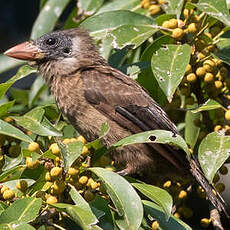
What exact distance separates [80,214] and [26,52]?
6.08ft

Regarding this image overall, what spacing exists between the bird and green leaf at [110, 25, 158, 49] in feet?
0.98

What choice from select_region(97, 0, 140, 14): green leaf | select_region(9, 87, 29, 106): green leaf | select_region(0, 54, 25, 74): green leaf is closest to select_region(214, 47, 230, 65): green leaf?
select_region(97, 0, 140, 14): green leaf

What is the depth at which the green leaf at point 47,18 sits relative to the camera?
16.0 feet

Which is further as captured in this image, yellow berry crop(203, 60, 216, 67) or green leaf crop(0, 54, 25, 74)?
green leaf crop(0, 54, 25, 74)

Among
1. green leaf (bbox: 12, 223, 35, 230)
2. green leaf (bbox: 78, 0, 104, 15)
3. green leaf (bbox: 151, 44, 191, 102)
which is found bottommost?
green leaf (bbox: 12, 223, 35, 230)

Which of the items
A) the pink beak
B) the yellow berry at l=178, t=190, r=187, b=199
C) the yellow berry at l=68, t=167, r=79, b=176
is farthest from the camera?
the pink beak

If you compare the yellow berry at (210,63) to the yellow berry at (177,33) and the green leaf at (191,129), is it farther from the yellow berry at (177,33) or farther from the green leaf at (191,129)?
the green leaf at (191,129)

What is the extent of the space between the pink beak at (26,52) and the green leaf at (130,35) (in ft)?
2.34

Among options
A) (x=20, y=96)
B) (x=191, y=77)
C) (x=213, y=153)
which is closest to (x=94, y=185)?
(x=213, y=153)

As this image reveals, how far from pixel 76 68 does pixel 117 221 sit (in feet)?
5.33

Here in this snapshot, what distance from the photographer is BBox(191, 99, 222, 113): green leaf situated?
3.65 meters

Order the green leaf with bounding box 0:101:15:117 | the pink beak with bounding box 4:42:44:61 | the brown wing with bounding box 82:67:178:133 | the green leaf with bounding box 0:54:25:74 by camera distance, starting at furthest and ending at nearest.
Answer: the green leaf with bounding box 0:54:25:74 → the pink beak with bounding box 4:42:44:61 → the brown wing with bounding box 82:67:178:133 → the green leaf with bounding box 0:101:15:117

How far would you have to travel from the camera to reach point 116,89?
4.27 metres

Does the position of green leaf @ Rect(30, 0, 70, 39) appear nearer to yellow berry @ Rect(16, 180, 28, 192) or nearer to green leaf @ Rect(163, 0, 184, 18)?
green leaf @ Rect(163, 0, 184, 18)
